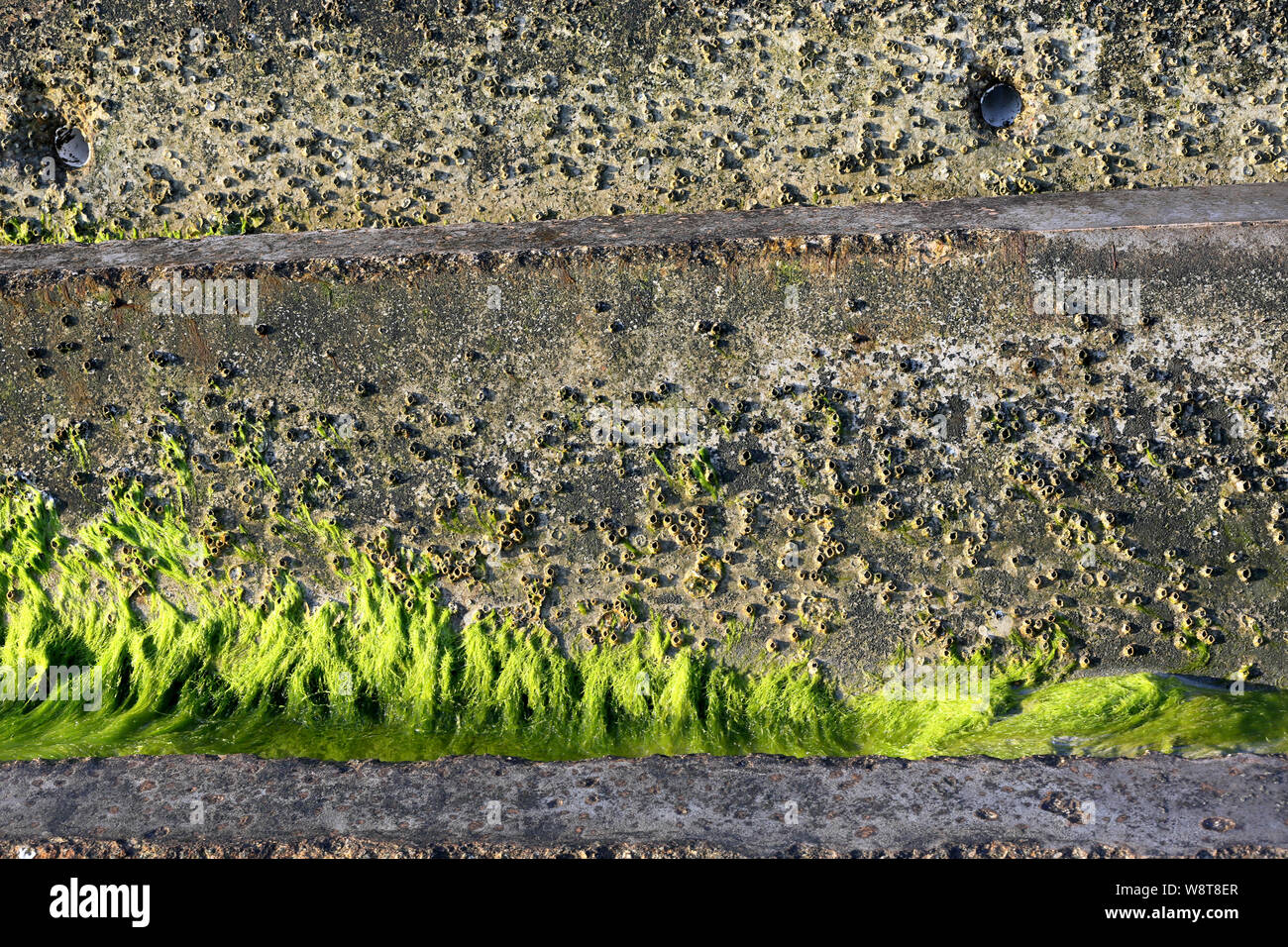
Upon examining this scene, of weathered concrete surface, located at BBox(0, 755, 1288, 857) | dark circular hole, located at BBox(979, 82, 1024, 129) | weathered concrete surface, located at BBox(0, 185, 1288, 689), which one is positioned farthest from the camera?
dark circular hole, located at BBox(979, 82, 1024, 129)

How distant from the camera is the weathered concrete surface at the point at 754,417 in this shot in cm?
405

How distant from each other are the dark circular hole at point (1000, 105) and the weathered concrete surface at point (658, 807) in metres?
2.98

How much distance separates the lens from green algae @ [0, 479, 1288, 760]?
411cm

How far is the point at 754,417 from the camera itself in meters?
4.23

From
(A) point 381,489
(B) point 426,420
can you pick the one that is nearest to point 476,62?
(B) point 426,420

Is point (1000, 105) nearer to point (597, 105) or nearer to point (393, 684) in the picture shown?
point (597, 105)

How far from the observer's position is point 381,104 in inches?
191

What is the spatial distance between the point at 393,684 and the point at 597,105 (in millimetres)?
2944

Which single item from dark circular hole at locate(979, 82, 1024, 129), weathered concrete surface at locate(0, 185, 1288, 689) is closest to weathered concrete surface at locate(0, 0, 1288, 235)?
dark circular hole at locate(979, 82, 1024, 129)

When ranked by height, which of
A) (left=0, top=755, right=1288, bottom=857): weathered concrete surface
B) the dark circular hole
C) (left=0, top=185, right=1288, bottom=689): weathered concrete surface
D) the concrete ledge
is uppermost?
the dark circular hole

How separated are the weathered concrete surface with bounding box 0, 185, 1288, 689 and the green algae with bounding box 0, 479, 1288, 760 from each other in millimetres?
99

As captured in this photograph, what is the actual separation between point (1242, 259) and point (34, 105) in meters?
5.80

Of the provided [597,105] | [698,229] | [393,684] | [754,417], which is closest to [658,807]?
[393,684]

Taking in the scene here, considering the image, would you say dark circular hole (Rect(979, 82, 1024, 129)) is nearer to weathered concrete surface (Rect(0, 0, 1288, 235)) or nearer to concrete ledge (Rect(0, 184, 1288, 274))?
weathered concrete surface (Rect(0, 0, 1288, 235))
